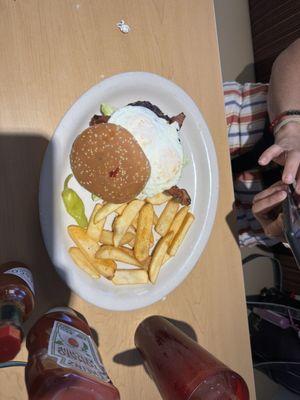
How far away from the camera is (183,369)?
80 centimetres

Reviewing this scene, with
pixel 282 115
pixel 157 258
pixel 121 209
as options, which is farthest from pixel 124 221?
pixel 282 115

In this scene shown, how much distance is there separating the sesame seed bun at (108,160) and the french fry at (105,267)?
0.18 m

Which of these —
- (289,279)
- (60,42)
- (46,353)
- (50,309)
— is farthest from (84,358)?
(289,279)

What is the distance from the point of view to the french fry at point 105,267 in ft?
3.10

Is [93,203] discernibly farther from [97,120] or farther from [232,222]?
[232,222]

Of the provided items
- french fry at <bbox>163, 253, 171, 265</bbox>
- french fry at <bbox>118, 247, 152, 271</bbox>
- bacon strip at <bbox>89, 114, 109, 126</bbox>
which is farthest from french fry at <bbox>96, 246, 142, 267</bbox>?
bacon strip at <bbox>89, 114, 109, 126</bbox>

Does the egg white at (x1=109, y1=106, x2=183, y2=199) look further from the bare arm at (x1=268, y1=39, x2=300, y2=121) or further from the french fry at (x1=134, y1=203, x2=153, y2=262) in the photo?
the bare arm at (x1=268, y1=39, x2=300, y2=121)

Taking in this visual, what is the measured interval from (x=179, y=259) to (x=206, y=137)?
1.14 feet

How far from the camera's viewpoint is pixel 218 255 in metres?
1.14

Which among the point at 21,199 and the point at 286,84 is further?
the point at 286,84

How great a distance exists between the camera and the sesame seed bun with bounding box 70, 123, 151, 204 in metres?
0.87

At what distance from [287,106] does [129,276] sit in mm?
638

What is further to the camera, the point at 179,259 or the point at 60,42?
the point at 179,259

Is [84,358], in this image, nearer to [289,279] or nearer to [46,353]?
[46,353]
